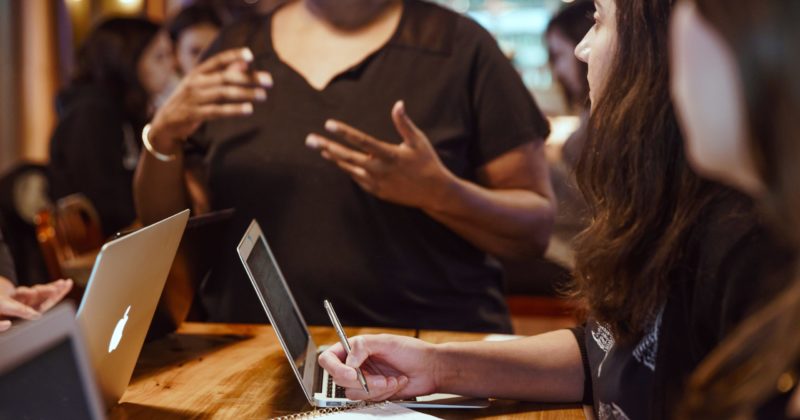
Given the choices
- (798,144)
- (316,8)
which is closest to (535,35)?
(316,8)

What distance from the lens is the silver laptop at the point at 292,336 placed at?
1253 mm

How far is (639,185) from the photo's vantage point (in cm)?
100

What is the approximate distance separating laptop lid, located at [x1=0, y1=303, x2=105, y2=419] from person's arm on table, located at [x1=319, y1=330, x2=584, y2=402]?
49 centimetres

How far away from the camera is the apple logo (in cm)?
114

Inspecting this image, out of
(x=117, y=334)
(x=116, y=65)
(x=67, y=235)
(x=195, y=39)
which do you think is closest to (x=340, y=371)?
(x=117, y=334)

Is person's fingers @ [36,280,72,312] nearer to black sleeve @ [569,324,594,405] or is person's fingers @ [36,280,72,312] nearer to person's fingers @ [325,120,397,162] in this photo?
person's fingers @ [325,120,397,162]

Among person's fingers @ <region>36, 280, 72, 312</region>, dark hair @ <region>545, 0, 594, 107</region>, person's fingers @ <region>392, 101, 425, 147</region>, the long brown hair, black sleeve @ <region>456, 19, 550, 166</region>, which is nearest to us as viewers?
the long brown hair

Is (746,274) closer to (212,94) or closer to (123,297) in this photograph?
(123,297)

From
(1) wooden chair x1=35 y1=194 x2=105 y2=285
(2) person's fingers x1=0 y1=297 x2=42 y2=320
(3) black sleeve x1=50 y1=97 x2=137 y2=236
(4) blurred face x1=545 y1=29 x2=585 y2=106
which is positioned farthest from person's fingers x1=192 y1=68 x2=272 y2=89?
(3) black sleeve x1=50 y1=97 x2=137 y2=236

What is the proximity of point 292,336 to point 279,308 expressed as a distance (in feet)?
0.16

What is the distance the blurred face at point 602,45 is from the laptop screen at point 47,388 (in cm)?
70

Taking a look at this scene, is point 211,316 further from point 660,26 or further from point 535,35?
point 535,35

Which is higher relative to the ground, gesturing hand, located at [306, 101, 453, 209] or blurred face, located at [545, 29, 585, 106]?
gesturing hand, located at [306, 101, 453, 209]

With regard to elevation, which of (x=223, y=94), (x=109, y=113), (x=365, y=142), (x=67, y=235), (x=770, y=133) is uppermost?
(x=770, y=133)
